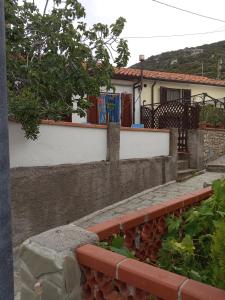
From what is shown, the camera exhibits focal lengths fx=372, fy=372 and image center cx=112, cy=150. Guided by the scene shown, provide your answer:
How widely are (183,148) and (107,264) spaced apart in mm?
10543

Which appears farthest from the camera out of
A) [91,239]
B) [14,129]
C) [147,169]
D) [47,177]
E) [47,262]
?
[147,169]

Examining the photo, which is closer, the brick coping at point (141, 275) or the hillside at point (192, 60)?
the brick coping at point (141, 275)

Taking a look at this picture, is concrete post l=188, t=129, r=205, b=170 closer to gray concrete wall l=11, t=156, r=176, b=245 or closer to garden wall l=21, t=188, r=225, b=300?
gray concrete wall l=11, t=156, r=176, b=245

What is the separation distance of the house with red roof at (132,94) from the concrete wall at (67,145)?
4.03 metres

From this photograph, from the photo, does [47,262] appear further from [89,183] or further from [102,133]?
[102,133]

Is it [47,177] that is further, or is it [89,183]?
[89,183]

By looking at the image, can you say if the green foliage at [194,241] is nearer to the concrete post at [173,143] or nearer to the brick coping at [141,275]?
the brick coping at [141,275]

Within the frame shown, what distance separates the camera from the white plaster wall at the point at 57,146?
20.9 feet

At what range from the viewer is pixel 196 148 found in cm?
1204

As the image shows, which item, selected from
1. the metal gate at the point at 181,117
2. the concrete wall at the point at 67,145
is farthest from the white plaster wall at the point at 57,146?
the metal gate at the point at 181,117

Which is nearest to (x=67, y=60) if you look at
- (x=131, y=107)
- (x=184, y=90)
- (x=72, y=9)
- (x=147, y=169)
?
(x=72, y=9)

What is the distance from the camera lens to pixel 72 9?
7.05 metres

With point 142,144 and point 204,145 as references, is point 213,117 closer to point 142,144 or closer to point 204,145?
point 204,145

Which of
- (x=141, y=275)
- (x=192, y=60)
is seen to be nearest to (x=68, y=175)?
(x=141, y=275)
